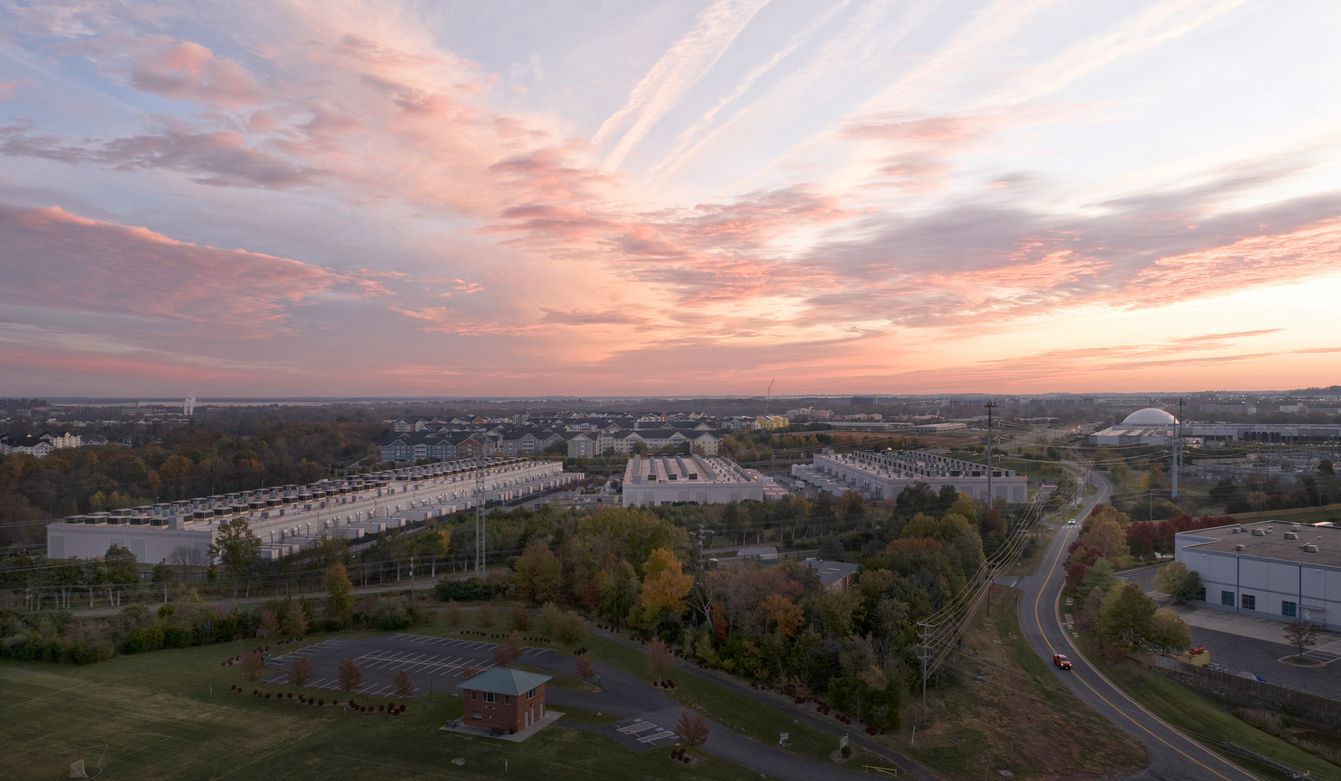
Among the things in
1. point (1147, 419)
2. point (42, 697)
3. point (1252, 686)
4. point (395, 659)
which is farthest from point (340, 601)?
point (1147, 419)

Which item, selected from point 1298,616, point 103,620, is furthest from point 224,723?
point 1298,616

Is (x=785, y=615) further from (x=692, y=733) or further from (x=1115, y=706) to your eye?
(x=1115, y=706)

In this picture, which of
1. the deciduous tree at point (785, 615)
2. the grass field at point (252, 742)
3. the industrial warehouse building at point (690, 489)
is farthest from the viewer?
the industrial warehouse building at point (690, 489)

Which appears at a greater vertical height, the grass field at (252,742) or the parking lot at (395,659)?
the grass field at (252,742)

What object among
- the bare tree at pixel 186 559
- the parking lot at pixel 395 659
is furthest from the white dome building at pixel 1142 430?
the bare tree at pixel 186 559

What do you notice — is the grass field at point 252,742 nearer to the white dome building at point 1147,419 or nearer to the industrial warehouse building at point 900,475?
the industrial warehouse building at point 900,475
